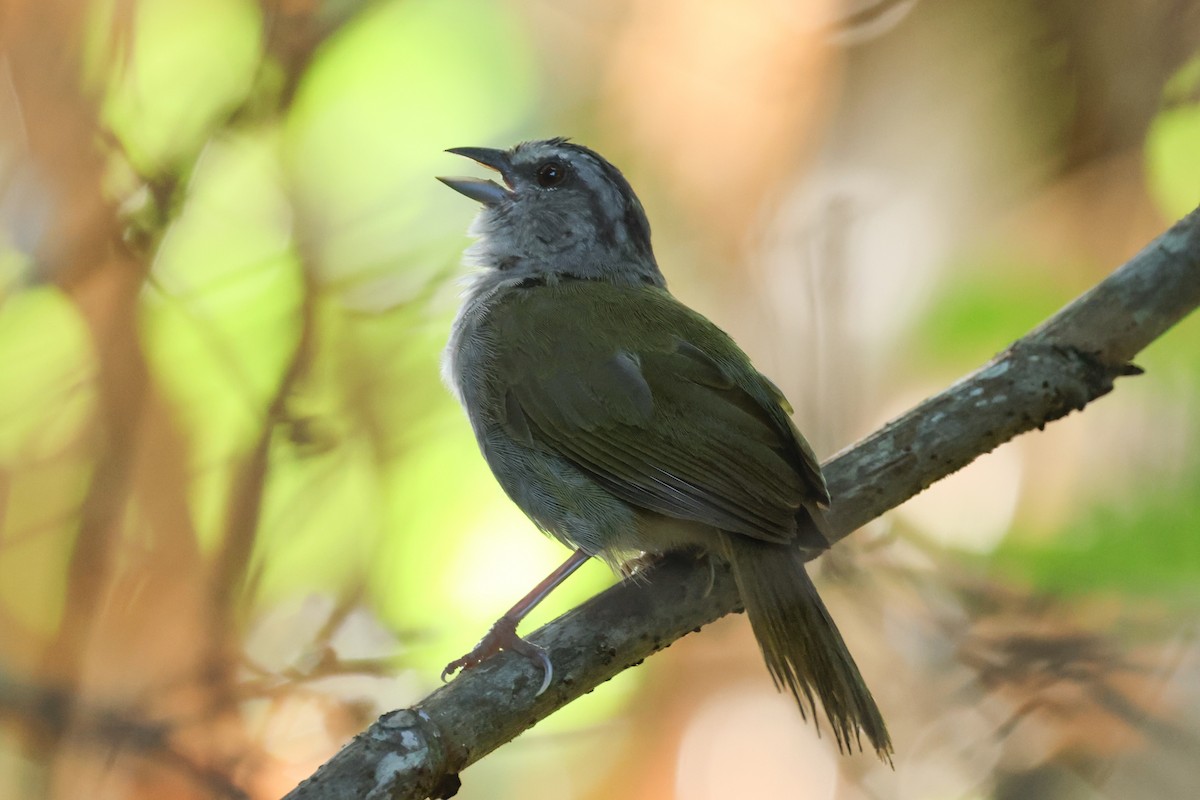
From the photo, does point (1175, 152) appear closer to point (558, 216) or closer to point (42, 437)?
point (558, 216)

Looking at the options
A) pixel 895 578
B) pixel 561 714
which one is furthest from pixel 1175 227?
pixel 561 714

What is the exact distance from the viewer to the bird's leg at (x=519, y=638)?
2.18 metres

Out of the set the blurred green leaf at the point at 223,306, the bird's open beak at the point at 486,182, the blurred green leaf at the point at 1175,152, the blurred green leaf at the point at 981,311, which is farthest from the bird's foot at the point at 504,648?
the blurred green leaf at the point at 1175,152

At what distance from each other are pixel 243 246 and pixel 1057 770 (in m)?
2.79

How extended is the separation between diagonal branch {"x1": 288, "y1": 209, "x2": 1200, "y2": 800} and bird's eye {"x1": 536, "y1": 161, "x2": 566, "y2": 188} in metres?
1.35

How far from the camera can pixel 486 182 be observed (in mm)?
3408

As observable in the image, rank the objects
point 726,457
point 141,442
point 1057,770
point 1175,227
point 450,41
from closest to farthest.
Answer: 1. point 726,457
2. point 1175,227
3. point 141,442
4. point 1057,770
5. point 450,41

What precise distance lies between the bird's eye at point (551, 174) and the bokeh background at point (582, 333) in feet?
0.71

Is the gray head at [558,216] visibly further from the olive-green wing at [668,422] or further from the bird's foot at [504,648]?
the bird's foot at [504,648]

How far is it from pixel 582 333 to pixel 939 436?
0.93 m

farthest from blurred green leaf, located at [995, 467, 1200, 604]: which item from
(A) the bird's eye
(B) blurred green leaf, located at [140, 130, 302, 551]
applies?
(B) blurred green leaf, located at [140, 130, 302, 551]

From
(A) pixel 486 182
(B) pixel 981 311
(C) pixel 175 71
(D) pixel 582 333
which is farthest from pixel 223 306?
(B) pixel 981 311

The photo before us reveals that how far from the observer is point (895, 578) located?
3.12m

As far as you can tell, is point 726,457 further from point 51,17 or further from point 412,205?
point 51,17
